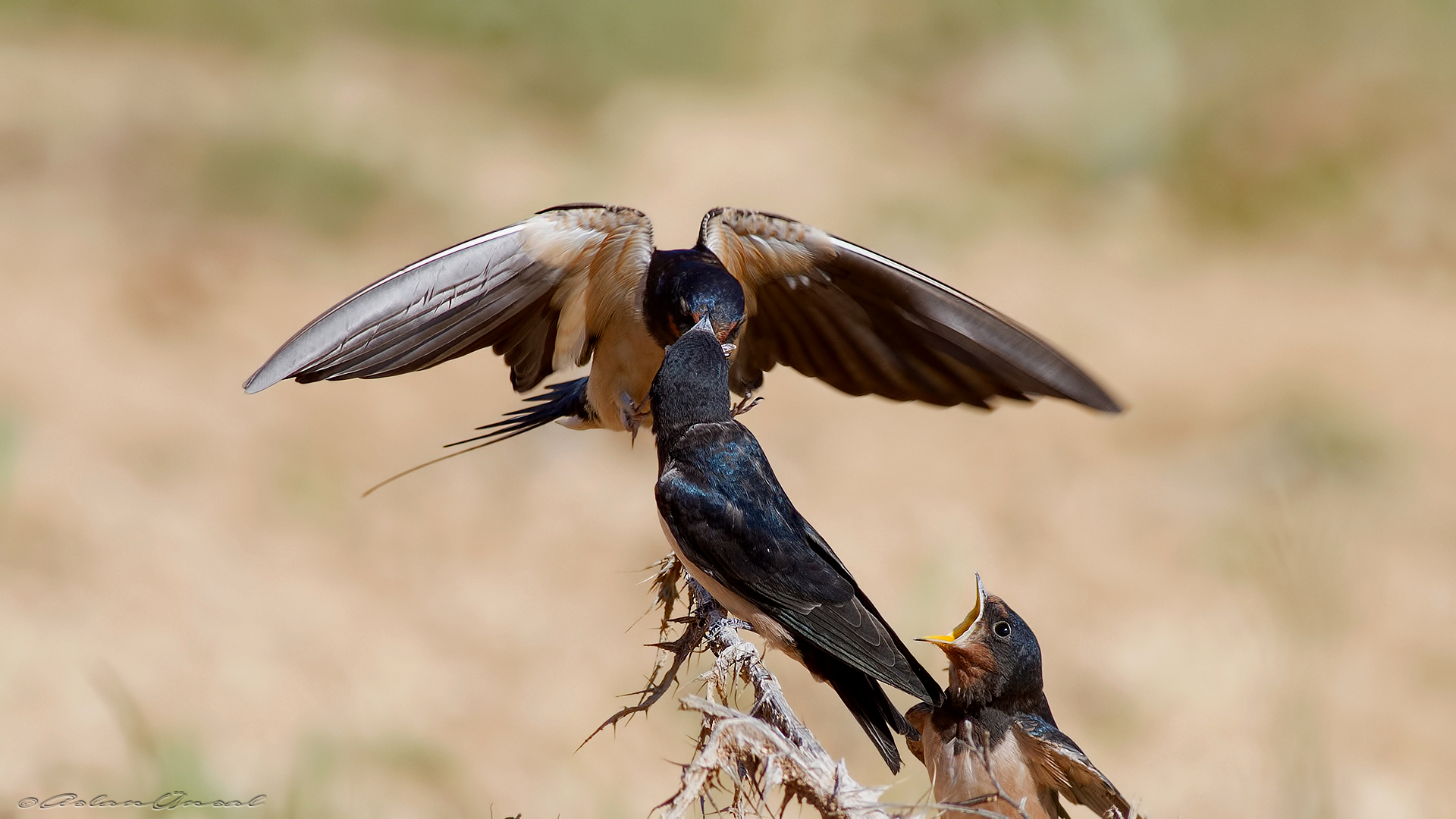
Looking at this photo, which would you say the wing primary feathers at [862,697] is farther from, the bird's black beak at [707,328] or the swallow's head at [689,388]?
the bird's black beak at [707,328]

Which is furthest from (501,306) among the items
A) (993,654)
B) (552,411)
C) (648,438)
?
(648,438)

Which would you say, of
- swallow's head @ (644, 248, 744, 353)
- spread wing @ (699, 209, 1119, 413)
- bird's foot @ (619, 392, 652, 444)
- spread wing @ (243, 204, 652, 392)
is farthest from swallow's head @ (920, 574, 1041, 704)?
spread wing @ (243, 204, 652, 392)

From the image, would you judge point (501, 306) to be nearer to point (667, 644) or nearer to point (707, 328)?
point (707, 328)

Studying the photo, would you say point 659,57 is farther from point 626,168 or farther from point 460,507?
point 460,507

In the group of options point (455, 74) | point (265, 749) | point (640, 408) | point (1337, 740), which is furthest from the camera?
point (455, 74)

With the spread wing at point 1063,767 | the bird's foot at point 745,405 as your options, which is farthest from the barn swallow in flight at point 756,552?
the bird's foot at point 745,405

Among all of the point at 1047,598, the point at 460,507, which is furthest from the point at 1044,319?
the point at 460,507
